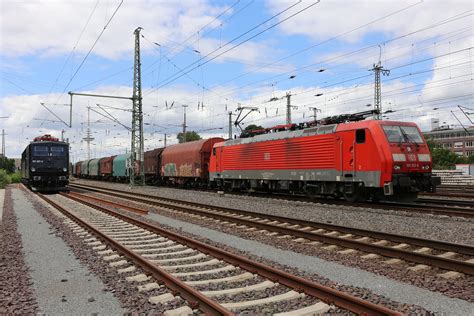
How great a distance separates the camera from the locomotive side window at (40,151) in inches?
1109

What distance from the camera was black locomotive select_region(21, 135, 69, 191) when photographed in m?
27.9

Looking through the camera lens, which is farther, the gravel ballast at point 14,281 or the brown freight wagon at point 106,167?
the brown freight wagon at point 106,167

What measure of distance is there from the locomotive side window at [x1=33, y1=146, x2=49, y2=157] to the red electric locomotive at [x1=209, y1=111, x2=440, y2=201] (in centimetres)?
1470

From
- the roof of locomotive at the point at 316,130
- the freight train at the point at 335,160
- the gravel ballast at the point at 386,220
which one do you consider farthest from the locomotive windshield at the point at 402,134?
the gravel ballast at the point at 386,220

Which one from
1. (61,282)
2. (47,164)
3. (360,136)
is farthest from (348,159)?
(47,164)

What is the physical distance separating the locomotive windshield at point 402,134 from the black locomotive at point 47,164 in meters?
21.4

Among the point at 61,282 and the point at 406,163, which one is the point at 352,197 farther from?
the point at 61,282

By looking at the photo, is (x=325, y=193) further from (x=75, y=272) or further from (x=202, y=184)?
(x=202, y=184)

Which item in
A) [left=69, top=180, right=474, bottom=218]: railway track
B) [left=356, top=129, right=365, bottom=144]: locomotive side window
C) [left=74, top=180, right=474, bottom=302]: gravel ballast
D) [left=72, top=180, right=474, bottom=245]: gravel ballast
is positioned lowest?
[left=74, top=180, right=474, bottom=302]: gravel ballast

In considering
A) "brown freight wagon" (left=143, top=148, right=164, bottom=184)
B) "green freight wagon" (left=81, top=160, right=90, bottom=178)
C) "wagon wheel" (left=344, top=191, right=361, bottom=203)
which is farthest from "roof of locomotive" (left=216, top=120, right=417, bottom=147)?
"green freight wagon" (left=81, top=160, right=90, bottom=178)

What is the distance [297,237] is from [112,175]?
44.4 m

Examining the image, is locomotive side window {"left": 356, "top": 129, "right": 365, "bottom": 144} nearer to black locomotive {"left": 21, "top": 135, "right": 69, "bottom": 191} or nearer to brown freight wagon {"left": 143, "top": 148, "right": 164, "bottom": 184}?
black locomotive {"left": 21, "top": 135, "right": 69, "bottom": 191}

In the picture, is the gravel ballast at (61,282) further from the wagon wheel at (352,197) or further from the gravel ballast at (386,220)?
the wagon wheel at (352,197)

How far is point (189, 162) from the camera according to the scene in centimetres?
3181
